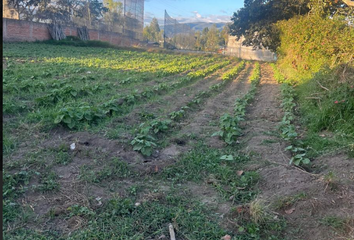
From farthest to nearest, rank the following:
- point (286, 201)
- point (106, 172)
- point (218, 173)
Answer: point (218, 173)
point (106, 172)
point (286, 201)

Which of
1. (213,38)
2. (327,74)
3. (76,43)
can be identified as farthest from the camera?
(213,38)

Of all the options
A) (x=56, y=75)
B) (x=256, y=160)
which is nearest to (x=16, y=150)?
(x=256, y=160)

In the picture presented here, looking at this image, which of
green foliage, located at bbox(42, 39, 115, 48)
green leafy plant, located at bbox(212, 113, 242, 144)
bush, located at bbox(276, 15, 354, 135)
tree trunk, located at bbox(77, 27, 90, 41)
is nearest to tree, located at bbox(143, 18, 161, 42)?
tree trunk, located at bbox(77, 27, 90, 41)

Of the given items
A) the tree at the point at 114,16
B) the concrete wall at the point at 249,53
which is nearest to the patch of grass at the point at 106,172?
the concrete wall at the point at 249,53

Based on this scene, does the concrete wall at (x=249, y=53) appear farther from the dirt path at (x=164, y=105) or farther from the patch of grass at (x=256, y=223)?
the patch of grass at (x=256, y=223)

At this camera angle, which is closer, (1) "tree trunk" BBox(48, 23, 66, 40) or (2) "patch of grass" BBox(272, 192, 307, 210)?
(2) "patch of grass" BBox(272, 192, 307, 210)

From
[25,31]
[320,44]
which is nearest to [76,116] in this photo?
[320,44]

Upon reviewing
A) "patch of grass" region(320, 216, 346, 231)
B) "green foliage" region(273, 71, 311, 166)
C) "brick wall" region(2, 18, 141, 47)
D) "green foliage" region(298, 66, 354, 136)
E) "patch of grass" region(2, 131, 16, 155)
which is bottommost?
"patch of grass" region(2, 131, 16, 155)

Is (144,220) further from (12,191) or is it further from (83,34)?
(83,34)

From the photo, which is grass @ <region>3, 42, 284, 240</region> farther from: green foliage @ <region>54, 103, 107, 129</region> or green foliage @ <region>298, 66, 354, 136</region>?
green foliage @ <region>298, 66, 354, 136</region>

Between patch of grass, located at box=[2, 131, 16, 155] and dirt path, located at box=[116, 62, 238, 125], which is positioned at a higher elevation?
patch of grass, located at box=[2, 131, 16, 155]

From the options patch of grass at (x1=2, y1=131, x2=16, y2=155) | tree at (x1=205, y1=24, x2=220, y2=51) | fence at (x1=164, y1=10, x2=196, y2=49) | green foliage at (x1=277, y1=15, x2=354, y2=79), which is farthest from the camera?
tree at (x1=205, y1=24, x2=220, y2=51)

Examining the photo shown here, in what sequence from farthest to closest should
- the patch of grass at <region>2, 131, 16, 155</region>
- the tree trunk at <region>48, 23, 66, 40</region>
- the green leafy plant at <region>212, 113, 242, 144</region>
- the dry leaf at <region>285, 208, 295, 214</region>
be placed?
1. the tree trunk at <region>48, 23, 66, 40</region>
2. the green leafy plant at <region>212, 113, 242, 144</region>
3. the patch of grass at <region>2, 131, 16, 155</region>
4. the dry leaf at <region>285, 208, 295, 214</region>

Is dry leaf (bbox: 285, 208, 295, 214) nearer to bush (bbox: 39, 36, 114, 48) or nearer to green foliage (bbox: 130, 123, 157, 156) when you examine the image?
green foliage (bbox: 130, 123, 157, 156)
